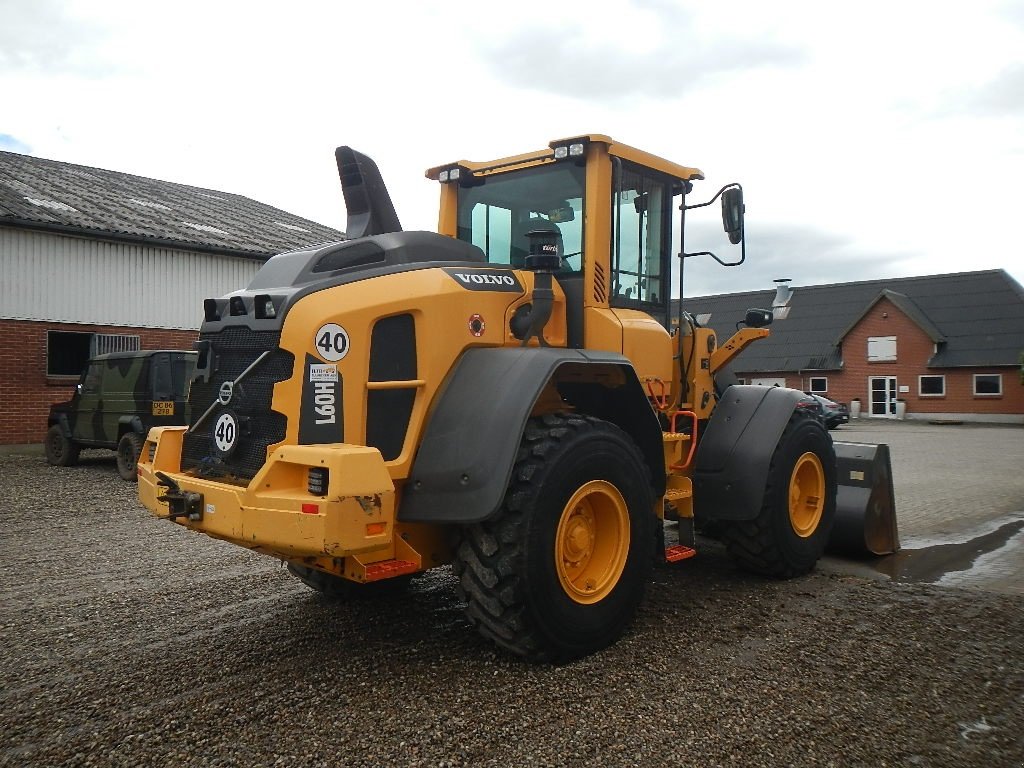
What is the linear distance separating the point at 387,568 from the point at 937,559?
503 cm

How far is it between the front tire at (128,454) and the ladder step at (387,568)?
30.9 feet

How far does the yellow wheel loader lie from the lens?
389 cm

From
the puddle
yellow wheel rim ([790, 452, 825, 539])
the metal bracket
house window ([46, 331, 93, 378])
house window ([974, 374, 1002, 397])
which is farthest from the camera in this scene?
house window ([974, 374, 1002, 397])

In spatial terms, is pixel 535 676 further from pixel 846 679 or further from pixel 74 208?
pixel 74 208

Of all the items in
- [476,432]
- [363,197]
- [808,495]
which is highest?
[363,197]

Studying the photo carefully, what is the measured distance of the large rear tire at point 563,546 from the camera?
3.92 meters

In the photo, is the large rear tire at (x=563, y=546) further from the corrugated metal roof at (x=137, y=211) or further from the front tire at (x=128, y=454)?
the corrugated metal roof at (x=137, y=211)

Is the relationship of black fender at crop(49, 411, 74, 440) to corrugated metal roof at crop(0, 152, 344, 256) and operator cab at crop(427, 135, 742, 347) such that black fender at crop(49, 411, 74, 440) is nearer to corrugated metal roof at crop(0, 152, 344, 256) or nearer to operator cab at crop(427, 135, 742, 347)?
corrugated metal roof at crop(0, 152, 344, 256)

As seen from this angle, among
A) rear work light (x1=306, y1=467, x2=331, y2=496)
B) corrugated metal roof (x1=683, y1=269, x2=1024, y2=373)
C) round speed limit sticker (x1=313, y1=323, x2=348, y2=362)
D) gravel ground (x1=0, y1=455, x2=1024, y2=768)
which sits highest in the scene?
corrugated metal roof (x1=683, y1=269, x2=1024, y2=373)

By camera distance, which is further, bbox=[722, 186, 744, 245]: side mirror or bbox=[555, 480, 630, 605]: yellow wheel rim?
bbox=[722, 186, 744, 245]: side mirror

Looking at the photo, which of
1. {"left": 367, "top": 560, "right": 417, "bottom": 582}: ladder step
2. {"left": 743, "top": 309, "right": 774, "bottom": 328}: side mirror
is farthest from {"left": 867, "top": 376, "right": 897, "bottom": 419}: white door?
{"left": 367, "top": 560, "right": 417, "bottom": 582}: ladder step

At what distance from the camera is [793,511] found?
242 inches

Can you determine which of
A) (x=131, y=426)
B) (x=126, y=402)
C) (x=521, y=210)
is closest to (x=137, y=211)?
(x=126, y=402)

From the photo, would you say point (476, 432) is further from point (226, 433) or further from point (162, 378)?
point (162, 378)
